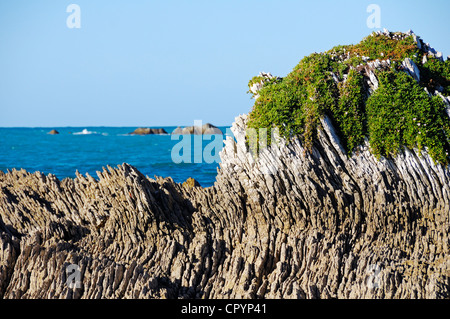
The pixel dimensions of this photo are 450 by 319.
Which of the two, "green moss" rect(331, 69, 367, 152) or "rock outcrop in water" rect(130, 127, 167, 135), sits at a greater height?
"rock outcrop in water" rect(130, 127, 167, 135)

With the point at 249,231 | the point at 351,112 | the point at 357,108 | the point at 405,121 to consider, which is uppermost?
the point at 357,108

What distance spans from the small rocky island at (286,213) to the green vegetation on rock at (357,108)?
4 cm

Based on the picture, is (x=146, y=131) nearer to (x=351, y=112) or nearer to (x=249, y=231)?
(x=351, y=112)

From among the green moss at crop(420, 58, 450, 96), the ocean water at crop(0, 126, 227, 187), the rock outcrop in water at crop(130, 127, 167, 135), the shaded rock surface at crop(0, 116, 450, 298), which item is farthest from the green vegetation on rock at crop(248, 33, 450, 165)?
the rock outcrop in water at crop(130, 127, 167, 135)

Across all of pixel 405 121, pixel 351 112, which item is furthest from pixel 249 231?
pixel 405 121

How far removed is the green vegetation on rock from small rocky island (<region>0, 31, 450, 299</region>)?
0.12 feet

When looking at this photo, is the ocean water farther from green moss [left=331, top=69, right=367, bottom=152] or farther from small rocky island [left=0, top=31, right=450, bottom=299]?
green moss [left=331, top=69, right=367, bottom=152]

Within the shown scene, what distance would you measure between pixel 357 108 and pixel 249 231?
15.1ft

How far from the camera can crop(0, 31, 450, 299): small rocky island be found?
10703 mm

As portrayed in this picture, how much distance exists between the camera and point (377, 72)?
1362 centimetres

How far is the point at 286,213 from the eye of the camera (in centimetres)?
1228

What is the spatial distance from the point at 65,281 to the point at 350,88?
888 cm

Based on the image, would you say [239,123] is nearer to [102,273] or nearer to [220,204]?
[220,204]

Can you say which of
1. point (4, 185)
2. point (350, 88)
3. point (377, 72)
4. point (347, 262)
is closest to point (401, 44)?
point (377, 72)
